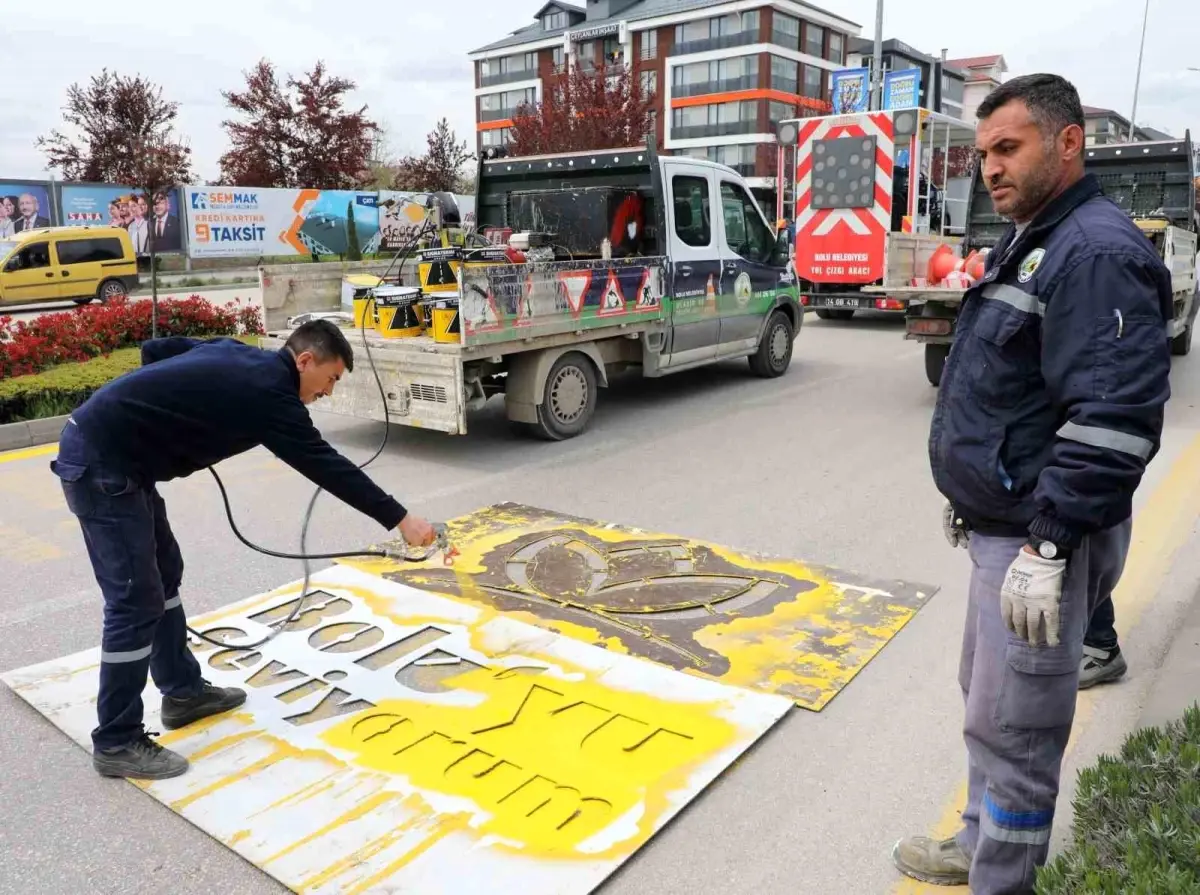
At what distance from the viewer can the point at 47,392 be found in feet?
27.6

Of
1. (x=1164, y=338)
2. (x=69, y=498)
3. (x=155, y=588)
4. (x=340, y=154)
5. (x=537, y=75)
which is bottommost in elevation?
(x=155, y=588)

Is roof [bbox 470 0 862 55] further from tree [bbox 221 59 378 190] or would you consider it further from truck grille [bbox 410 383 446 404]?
truck grille [bbox 410 383 446 404]

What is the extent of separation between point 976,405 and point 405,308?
563 cm

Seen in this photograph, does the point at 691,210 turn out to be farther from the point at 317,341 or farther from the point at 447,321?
the point at 317,341

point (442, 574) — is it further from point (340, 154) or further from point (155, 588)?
point (340, 154)

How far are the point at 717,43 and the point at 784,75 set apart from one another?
15.4ft

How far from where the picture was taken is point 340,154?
33781mm

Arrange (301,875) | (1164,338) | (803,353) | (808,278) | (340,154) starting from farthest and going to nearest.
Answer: (340,154) < (808,278) < (803,353) < (301,875) < (1164,338)

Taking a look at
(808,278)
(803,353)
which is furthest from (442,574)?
(808,278)

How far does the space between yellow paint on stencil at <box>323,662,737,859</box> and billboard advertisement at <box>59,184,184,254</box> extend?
88.0 feet

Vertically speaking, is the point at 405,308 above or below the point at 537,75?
below

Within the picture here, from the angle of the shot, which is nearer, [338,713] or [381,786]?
[381,786]

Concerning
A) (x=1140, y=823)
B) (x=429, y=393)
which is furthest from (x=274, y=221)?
(x=1140, y=823)

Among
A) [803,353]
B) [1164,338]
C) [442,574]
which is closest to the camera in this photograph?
[1164,338]
